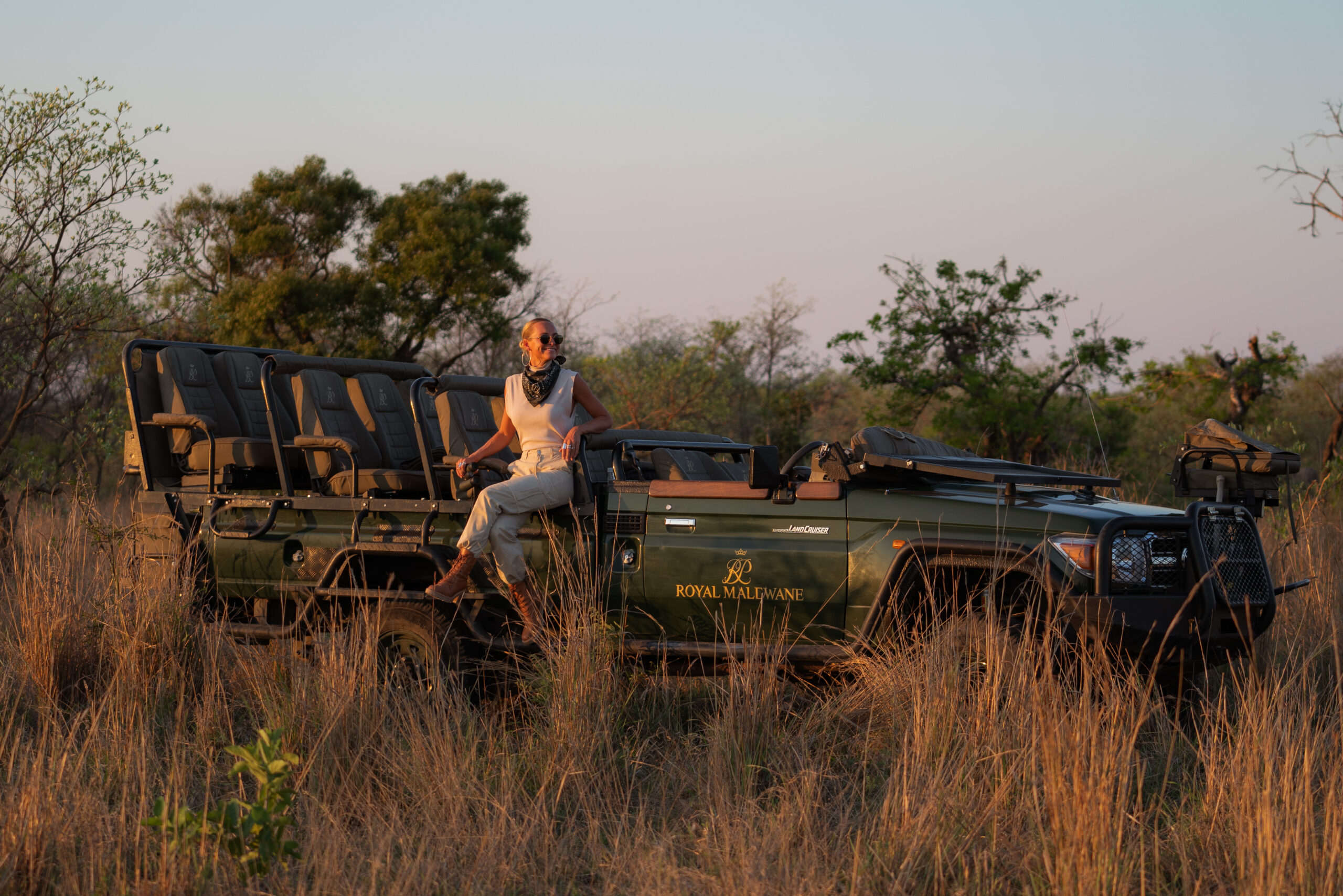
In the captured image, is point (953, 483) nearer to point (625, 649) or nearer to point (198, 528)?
point (625, 649)

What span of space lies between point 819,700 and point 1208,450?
7.37ft

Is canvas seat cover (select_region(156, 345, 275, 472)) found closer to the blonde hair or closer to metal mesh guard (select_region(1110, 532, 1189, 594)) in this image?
the blonde hair

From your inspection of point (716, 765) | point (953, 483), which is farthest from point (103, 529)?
point (953, 483)

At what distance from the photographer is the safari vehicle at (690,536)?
4879 mm

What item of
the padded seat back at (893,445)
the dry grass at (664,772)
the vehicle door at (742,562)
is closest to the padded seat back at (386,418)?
the dry grass at (664,772)

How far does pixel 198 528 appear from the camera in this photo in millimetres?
6578

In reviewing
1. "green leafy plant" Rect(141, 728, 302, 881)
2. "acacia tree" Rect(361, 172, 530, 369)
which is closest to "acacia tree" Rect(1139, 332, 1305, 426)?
"acacia tree" Rect(361, 172, 530, 369)

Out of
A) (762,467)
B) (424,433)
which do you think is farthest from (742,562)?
(424,433)

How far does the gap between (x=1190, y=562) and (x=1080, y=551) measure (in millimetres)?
489

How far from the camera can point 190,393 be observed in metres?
7.20

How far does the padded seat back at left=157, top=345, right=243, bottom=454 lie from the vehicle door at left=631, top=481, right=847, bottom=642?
118 inches

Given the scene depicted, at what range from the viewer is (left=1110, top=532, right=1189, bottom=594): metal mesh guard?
15.9 feet

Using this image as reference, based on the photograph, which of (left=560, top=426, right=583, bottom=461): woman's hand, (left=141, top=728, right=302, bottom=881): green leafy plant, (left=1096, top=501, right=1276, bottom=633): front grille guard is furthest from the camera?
(left=560, top=426, right=583, bottom=461): woman's hand

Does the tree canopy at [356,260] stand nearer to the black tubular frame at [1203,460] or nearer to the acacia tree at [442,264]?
the acacia tree at [442,264]
